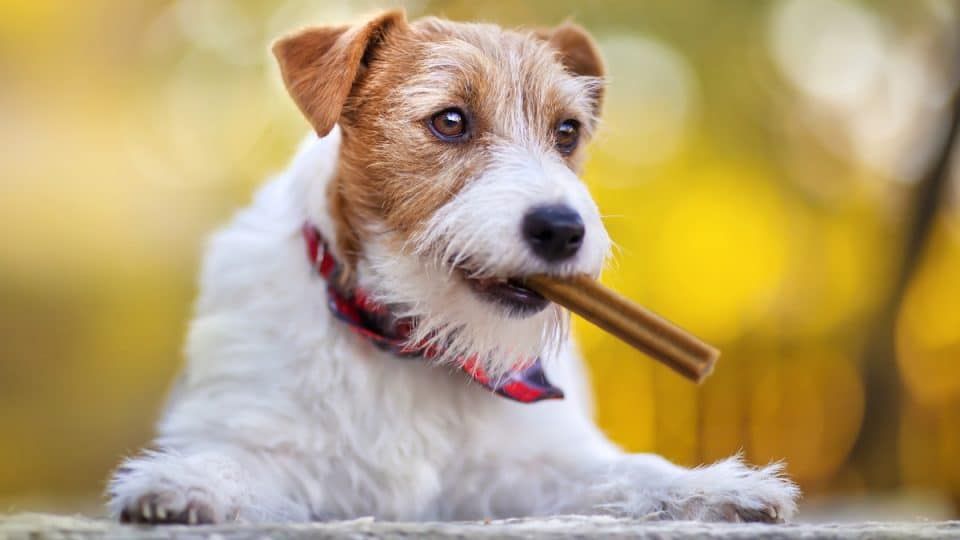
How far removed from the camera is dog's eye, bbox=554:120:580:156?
126 inches

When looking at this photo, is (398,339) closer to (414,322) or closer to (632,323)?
(414,322)

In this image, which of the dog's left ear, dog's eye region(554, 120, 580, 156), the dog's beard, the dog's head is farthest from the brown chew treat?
the dog's left ear

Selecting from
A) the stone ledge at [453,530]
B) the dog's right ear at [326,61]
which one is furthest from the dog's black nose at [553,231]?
the dog's right ear at [326,61]

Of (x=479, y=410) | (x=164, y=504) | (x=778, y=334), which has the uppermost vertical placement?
(x=778, y=334)

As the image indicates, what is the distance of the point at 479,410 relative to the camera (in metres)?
3.10

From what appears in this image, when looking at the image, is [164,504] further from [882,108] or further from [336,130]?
[882,108]

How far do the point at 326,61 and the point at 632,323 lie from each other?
4.13 feet

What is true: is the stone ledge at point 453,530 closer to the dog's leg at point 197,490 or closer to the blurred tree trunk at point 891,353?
the dog's leg at point 197,490

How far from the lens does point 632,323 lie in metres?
2.48

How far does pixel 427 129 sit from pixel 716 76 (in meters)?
6.12

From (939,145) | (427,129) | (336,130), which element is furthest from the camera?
(939,145)

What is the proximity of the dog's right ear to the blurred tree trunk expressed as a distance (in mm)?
4537

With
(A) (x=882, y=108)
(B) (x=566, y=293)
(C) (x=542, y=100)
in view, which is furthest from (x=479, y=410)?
(A) (x=882, y=108)

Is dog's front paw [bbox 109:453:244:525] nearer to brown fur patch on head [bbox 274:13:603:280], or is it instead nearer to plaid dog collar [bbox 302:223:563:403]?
plaid dog collar [bbox 302:223:563:403]
